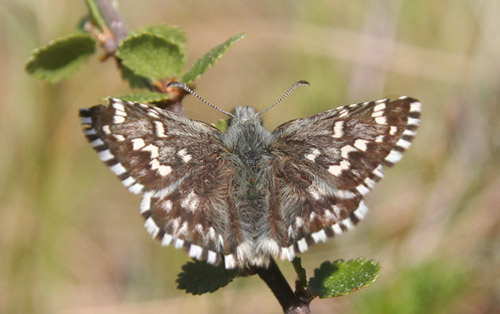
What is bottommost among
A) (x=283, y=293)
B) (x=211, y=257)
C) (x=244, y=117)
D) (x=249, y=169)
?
(x=283, y=293)

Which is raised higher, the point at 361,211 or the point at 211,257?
the point at 361,211

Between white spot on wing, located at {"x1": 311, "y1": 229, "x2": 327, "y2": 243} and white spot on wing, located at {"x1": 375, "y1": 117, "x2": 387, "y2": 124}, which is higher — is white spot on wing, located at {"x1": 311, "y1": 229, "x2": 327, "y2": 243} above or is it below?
below

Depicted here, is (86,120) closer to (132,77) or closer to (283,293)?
(132,77)

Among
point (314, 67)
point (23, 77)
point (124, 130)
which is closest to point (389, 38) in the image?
point (314, 67)

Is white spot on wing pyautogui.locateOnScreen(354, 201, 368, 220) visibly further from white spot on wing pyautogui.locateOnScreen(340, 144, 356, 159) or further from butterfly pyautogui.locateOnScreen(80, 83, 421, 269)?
white spot on wing pyautogui.locateOnScreen(340, 144, 356, 159)

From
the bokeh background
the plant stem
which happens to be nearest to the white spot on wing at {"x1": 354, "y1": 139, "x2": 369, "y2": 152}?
the plant stem

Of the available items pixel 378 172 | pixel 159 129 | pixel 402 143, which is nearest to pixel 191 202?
pixel 159 129

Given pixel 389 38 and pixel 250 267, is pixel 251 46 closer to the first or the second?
pixel 389 38
